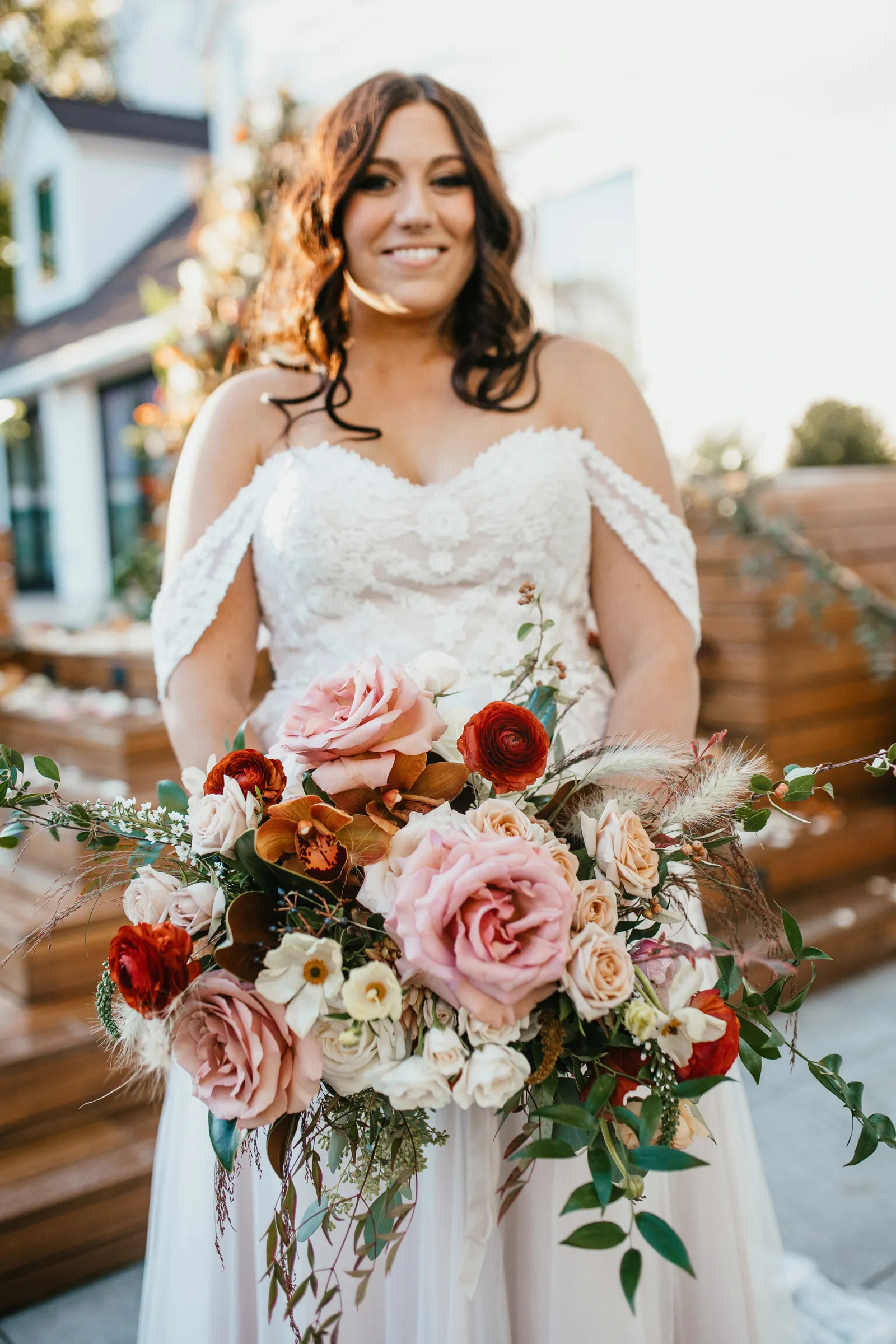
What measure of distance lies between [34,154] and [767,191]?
1009 cm

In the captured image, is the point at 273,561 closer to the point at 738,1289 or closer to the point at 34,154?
the point at 738,1289

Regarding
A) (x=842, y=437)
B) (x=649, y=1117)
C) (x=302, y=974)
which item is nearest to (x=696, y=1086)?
(x=649, y=1117)

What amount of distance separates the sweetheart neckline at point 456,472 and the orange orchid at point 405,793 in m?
0.92

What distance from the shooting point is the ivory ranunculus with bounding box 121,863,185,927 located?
1.15m

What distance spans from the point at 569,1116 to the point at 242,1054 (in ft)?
0.97

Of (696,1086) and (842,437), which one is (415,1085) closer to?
(696,1086)

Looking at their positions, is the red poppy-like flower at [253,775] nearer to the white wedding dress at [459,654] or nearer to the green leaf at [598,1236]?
the green leaf at [598,1236]

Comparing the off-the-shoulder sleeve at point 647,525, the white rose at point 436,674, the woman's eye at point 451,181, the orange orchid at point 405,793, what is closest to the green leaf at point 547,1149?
the orange orchid at point 405,793

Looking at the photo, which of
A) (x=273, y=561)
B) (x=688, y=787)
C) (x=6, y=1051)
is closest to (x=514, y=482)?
(x=273, y=561)

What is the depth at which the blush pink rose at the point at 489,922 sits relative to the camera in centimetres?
102

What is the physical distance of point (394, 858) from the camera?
3.69 feet

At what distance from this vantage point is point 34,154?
1301 cm

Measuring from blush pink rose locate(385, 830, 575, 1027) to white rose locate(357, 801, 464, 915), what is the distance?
1.4 inches

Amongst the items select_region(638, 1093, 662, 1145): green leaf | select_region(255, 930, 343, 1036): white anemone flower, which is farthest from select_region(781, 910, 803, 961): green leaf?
select_region(255, 930, 343, 1036): white anemone flower
